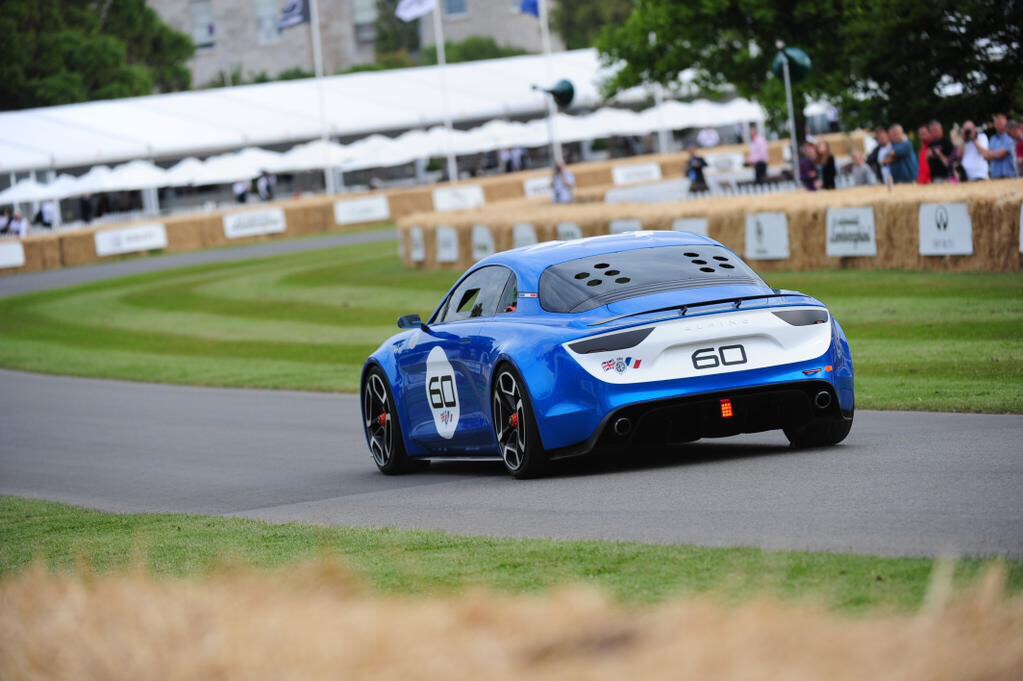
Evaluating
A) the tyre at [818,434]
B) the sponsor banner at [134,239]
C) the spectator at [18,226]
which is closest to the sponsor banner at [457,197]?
the sponsor banner at [134,239]

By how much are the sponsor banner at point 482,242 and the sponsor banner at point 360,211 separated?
25119mm

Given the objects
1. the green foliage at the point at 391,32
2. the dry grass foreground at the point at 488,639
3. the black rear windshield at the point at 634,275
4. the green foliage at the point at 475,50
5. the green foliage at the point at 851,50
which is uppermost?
the green foliage at the point at 391,32

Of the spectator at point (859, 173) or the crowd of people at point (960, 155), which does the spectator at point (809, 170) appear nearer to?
the spectator at point (859, 173)

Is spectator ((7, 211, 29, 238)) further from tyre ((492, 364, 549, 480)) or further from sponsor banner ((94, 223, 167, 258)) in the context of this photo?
tyre ((492, 364, 549, 480))

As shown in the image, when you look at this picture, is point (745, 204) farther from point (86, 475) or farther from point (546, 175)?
point (546, 175)

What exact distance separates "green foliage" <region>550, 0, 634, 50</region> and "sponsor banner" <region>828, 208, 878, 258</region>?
4142 inches

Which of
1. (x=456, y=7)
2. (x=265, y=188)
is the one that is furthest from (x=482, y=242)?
(x=456, y=7)

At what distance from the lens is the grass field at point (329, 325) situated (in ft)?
52.1

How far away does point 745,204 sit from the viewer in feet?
95.2

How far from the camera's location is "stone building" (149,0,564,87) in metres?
130

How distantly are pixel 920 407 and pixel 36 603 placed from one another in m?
9.51

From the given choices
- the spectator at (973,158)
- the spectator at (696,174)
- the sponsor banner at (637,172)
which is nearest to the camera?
the spectator at (973,158)

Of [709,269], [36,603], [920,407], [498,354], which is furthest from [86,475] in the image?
[36,603]

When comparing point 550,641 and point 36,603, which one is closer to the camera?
point 550,641
